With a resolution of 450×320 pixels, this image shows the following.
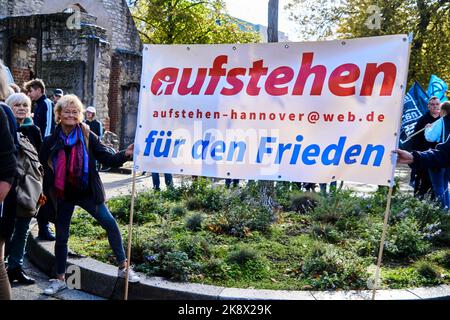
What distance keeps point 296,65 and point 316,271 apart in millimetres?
2004

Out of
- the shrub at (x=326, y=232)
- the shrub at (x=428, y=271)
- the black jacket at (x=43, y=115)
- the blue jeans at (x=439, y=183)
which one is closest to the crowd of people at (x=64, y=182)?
the black jacket at (x=43, y=115)

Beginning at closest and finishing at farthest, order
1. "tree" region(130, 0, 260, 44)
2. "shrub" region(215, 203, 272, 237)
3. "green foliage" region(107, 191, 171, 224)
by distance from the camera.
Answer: "shrub" region(215, 203, 272, 237) → "green foliage" region(107, 191, 171, 224) → "tree" region(130, 0, 260, 44)

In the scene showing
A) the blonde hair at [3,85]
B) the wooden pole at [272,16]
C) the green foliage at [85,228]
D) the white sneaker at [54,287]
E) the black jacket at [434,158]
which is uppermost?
the wooden pole at [272,16]

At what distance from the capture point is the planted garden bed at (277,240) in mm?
4559

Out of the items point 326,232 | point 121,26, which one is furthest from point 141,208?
point 121,26

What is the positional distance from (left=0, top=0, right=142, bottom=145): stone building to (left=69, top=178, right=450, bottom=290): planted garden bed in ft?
23.9

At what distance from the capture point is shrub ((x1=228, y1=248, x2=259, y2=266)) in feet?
16.0

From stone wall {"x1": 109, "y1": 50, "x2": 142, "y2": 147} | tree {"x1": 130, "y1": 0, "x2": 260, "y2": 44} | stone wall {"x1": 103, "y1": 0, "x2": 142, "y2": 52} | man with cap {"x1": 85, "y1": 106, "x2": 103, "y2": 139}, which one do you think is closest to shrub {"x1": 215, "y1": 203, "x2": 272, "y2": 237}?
man with cap {"x1": 85, "y1": 106, "x2": 103, "y2": 139}

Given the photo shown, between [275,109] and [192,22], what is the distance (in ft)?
79.9

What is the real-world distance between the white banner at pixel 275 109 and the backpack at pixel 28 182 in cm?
92

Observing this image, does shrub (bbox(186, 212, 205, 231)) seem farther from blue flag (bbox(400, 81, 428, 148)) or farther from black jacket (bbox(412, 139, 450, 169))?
blue flag (bbox(400, 81, 428, 148))

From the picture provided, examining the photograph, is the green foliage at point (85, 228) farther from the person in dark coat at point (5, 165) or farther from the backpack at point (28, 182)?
the person in dark coat at point (5, 165)
